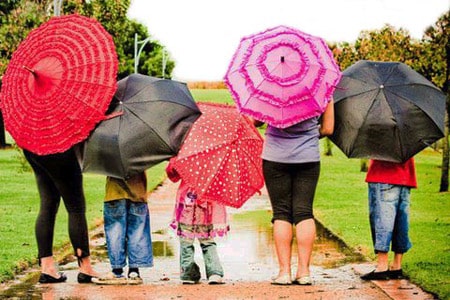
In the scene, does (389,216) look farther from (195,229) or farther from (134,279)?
(134,279)

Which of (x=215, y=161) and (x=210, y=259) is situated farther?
(x=210, y=259)

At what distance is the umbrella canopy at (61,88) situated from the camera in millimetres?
8070

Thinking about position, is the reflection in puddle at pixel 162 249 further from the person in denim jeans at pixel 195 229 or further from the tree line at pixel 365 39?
the tree line at pixel 365 39

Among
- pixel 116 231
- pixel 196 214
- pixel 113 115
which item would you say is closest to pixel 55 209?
pixel 116 231

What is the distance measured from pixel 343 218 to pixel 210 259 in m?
6.45

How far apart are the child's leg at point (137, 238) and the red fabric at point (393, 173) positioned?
6.76 ft

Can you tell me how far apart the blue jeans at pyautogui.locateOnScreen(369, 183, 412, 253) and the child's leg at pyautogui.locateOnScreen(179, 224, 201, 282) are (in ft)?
5.27

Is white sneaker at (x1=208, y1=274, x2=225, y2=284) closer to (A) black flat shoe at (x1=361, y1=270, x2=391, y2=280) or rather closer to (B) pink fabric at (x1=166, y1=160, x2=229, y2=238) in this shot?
(B) pink fabric at (x1=166, y1=160, x2=229, y2=238)

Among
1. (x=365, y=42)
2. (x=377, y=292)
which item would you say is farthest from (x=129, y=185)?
(x=365, y=42)

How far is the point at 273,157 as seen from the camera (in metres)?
8.27

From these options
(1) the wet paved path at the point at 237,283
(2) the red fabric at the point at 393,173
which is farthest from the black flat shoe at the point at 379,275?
(2) the red fabric at the point at 393,173

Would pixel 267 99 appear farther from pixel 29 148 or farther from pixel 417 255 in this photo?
pixel 417 255

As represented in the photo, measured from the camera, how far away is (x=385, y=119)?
856 cm

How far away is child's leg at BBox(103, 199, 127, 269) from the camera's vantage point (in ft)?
28.1
